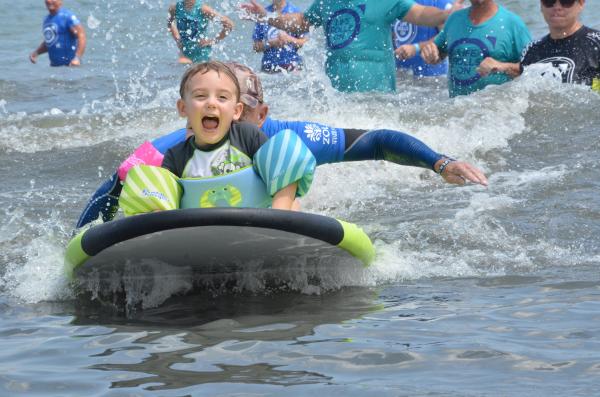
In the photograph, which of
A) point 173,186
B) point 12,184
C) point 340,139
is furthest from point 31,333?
point 12,184

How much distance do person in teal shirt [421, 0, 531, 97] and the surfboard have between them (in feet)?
14.0

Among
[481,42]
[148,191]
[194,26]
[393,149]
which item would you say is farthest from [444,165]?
[194,26]

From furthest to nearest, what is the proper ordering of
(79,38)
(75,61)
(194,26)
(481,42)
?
(75,61)
(79,38)
(194,26)
(481,42)

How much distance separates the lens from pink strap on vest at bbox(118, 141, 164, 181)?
5453 mm

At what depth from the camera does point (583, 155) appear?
27.9ft

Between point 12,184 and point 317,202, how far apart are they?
8.48 feet

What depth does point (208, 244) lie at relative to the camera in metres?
4.85

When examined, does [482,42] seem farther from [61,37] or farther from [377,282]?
[61,37]

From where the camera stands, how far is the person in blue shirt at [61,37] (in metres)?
16.4

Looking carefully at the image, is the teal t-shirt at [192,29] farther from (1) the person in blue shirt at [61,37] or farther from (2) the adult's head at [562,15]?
(2) the adult's head at [562,15]

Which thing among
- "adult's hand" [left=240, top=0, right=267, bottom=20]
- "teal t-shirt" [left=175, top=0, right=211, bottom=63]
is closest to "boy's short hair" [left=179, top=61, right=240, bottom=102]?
"adult's hand" [left=240, top=0, right=267, bottom=20]

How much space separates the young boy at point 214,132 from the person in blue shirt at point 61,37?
11.6m

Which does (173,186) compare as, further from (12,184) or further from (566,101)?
(566,101)

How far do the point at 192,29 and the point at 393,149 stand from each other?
8384mm
